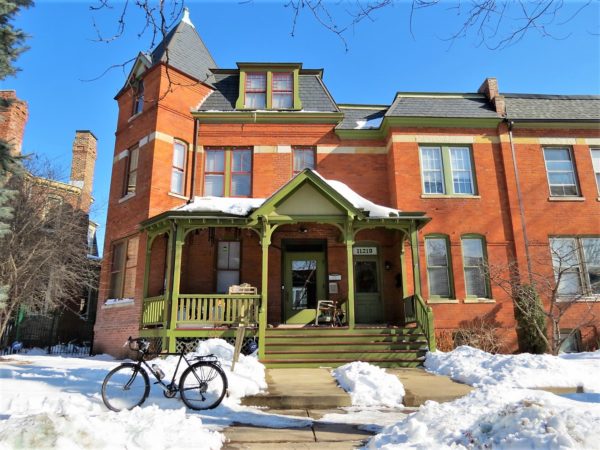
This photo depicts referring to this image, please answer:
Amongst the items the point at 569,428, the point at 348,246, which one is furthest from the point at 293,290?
the point at 569,428

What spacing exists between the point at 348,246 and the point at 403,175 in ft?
15.1

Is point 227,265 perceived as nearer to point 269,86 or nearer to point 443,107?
point 269,86

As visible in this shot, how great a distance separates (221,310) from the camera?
12.3 m

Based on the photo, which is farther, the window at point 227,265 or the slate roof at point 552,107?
the slate roof at point 552,107

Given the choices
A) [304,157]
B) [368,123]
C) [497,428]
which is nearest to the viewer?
[497,428]

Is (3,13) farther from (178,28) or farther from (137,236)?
(178,28)

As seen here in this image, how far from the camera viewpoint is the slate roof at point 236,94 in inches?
659

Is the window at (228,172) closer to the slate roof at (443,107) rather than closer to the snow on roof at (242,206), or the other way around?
the snow on roof at (242,206)

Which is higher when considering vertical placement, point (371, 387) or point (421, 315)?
point (421, 315)

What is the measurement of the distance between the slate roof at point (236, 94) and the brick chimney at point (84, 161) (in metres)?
11.5

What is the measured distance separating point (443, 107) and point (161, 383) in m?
14.4

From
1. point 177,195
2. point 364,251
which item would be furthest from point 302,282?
point 177,195

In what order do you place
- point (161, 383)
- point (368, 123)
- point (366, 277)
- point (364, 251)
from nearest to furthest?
point (161, 383), point (366, 277), point (364, 251), point (368, 123)

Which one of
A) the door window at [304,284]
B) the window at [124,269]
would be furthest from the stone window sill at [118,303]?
the door window at [304,284]
